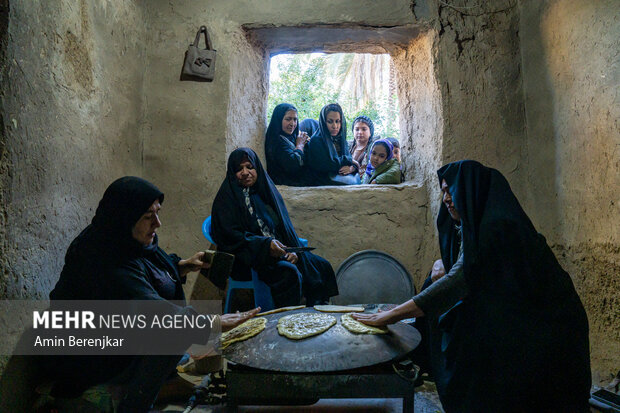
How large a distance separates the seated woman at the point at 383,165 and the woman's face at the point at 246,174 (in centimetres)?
139

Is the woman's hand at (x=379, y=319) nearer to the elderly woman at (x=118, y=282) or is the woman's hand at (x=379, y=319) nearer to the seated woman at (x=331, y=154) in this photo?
the elderly woman at (x=118, y=282)

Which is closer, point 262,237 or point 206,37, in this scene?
point 262,237

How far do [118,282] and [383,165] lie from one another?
9.76ft

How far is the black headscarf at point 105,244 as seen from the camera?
189 centimetres

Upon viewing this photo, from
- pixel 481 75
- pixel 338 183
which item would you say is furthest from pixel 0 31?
pixel 481 75

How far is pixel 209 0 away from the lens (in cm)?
385

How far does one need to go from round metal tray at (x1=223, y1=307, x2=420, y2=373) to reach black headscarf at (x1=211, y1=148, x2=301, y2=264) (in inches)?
40.0

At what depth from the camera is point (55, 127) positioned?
2346 mm

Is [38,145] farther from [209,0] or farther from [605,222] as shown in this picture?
[605,222]

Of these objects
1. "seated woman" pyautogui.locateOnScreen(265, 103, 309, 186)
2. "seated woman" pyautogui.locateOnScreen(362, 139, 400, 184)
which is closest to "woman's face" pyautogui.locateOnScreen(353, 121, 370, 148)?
"seated woman" pyautogui.locateOnScreen(362, 139, 400, 184)

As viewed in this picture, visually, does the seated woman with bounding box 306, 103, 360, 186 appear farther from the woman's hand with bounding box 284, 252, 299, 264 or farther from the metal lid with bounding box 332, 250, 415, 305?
the woman's hand with bounding box 284, 252, 299, 264

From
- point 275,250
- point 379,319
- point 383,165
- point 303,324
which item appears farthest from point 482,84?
point 303,324

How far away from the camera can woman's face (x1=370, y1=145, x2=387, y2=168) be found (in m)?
4.33

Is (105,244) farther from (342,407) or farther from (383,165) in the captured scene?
(383,165)
